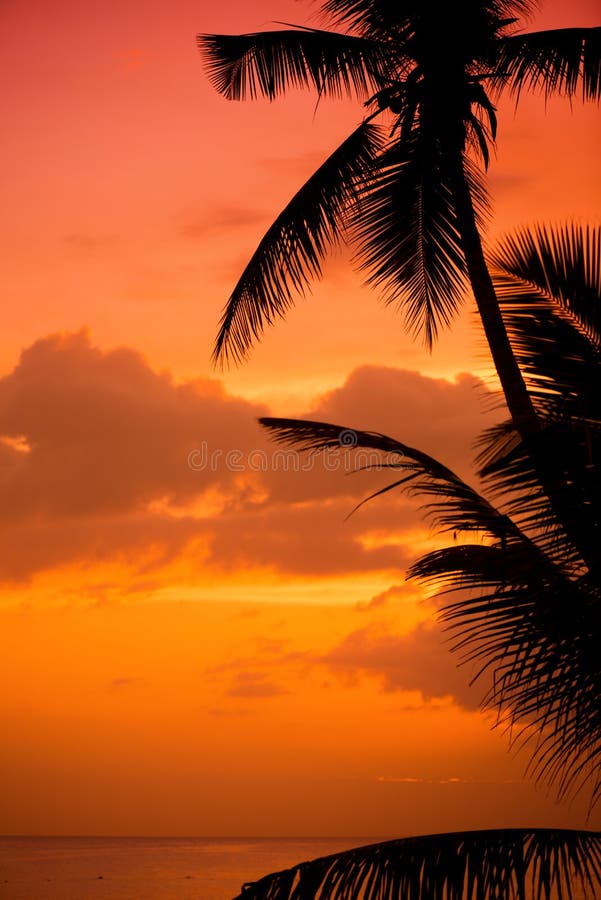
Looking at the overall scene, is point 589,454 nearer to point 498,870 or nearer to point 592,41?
point 498,870

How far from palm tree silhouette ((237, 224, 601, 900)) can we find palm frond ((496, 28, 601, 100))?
9.77ft

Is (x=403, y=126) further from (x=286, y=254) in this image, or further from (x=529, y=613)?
(x=529, y=613)

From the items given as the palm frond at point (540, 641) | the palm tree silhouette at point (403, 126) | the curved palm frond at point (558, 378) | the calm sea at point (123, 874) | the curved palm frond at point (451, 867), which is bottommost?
the calm sea at point (123, 874)

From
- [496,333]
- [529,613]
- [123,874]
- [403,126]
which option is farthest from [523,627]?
[123,874]

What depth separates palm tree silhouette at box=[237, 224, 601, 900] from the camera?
15.8 ft

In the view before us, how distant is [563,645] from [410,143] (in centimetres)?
420

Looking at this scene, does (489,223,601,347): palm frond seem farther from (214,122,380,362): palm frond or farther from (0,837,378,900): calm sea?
(0,837,378,900): calm sea

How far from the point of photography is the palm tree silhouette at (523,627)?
15.8ft

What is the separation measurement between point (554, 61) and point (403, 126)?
1.29m

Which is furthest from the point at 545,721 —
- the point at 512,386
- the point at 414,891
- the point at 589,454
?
the point at 512,386

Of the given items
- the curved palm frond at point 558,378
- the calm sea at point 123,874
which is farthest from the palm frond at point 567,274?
the calm sea at point 123,874

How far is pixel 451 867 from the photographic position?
4848 millimetres

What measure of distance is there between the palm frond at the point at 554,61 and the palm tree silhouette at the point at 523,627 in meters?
2.98

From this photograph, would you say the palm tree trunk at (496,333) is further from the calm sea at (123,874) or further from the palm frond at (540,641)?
the calm sea at (123,874)
